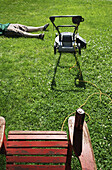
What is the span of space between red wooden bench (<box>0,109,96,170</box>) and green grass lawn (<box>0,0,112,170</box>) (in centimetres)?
75

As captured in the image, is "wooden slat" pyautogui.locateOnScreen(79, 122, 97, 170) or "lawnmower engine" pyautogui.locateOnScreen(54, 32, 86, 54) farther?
"lawnmower engine" pyautogui.locateOnScreen(54, 32, 86, 54)

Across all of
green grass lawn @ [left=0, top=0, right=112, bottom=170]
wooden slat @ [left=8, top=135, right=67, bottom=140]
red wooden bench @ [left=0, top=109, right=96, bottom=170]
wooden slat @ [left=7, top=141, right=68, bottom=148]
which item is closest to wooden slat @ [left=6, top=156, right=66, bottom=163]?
red wooden bench @ [left=0, top=109, right=96, bottom=170]

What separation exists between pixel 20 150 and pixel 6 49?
4.95m

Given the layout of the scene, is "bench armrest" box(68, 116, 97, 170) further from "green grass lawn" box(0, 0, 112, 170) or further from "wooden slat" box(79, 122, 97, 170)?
"green grass lawn" box(0, 0, 112, 170)

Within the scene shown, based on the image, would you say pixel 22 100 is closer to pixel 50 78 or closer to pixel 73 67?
pixel 50 78

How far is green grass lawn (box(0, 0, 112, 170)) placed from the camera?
11.9 feet

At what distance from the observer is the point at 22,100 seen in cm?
423

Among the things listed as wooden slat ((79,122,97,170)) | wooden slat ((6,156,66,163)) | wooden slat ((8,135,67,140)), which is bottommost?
wooden slat ((6,156,66,163))

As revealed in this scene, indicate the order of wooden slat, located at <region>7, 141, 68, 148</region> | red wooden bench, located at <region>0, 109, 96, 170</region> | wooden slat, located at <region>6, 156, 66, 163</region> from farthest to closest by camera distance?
wooden slat, located at <region>7, 141, 68, 148</region>
wooden slat, located at <region>6, 156, 66, 163</region>
red wooden bench, located at <region>0, 109, 96, 170</region>

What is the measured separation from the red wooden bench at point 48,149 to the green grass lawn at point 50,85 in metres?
0.75

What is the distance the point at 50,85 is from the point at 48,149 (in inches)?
95.9

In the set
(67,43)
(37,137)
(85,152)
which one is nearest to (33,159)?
(37,137)

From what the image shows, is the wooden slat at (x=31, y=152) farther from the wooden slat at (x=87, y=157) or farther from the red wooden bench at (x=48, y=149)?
the wooden slat at (x=87, y=157)

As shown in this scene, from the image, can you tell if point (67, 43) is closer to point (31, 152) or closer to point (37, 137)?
point (37, 137)
